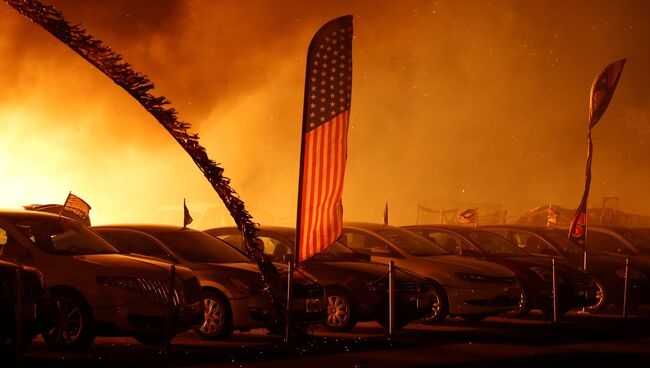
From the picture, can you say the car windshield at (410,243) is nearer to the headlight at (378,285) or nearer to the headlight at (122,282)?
the headlight at (378,285)

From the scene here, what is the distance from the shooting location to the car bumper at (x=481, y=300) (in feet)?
51.2

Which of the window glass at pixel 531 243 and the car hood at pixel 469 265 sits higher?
the window glass at pixel 531 243

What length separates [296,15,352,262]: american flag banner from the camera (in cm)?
1247

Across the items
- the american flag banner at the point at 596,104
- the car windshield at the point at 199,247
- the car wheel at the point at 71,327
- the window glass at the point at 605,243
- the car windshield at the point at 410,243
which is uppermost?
the american flag banner at the point at 596,104

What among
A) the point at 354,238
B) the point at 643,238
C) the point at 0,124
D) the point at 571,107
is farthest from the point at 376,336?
the point at 571,107

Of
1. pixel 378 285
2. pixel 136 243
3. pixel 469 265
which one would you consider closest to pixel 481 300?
pixel 469 265

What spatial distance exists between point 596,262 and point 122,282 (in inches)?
394

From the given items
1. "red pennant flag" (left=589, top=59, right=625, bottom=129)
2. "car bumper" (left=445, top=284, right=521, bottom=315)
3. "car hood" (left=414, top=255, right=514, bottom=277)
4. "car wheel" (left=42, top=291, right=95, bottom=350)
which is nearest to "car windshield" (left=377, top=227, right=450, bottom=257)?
"car hood" (left=414, top=255, right=514, bottom=277)

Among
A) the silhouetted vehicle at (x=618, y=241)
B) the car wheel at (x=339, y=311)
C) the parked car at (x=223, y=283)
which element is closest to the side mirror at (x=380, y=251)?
the car wheel at (x=339, y=311)

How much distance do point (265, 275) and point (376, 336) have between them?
1.70 m

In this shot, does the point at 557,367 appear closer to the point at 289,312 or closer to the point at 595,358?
the point at 595,358

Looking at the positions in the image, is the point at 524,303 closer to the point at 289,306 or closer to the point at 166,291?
the point at 289,306

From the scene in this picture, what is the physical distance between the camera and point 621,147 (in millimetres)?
41188

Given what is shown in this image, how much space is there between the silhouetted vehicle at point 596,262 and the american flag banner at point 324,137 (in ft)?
22.5
